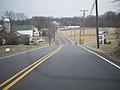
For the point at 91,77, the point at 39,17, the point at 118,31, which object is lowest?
the point at 91,77

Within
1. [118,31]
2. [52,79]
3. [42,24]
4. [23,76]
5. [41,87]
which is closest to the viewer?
[41,87]

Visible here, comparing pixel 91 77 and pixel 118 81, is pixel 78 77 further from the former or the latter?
pixel 118 81

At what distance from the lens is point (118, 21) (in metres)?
20.4

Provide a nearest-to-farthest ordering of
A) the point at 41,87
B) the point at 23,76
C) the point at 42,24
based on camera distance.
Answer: the point at 41,87
the point at 23,76
the point at 42,24

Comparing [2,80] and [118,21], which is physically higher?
[118,21]

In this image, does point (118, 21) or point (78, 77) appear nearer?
point (78, 77)

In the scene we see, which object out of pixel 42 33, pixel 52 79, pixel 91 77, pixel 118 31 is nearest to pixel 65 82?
pixel 52 79

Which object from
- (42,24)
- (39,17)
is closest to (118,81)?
(42,24)

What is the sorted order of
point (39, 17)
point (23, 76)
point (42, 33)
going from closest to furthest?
point (23, 76) < point (42, 33) < point (39, 17)

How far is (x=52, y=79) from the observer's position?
350 inches

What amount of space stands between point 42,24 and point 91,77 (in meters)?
156

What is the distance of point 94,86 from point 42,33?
14485cm

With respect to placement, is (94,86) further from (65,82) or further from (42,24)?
(42,24)

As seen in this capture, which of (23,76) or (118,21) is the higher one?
(118,21)
